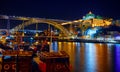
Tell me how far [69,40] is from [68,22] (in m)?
8.02

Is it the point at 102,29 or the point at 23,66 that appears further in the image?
the point at 102,29

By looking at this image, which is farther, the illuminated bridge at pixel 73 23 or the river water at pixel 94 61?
the illuminated bridge at pixel 73 23

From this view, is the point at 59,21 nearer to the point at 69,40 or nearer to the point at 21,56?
the point at 69,40

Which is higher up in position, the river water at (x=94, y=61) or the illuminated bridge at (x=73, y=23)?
the illuminated bridge at (x=73, y=23)

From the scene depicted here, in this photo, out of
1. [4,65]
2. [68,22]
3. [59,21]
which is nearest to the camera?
[4,65]

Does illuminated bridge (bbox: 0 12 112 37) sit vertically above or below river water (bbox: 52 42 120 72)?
above

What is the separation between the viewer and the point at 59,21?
A: 291ft

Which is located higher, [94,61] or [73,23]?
[73,23]

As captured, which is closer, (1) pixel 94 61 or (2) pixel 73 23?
Answer: (1) pixel 94 61

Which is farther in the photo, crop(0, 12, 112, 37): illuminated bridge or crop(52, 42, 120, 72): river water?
crop(0, 12, 112, 37): illuminated bridge

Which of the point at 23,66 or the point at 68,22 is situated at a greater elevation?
the point at 68,22

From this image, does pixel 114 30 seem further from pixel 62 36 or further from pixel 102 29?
pixel 62 36

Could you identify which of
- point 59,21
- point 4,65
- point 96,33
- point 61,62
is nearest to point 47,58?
point 61,62

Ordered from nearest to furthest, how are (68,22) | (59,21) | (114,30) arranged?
(59,21), (68,22), (114,30)
